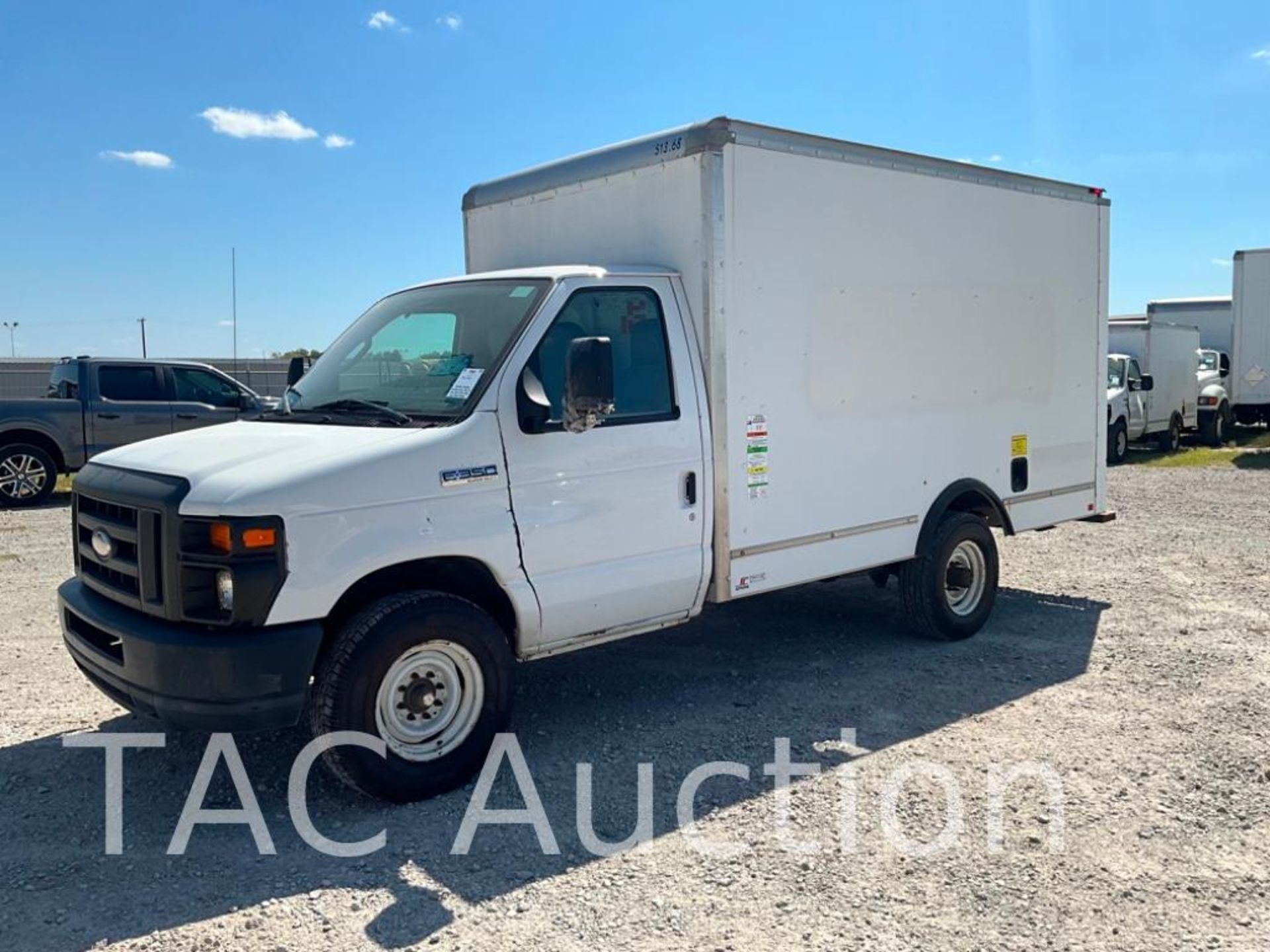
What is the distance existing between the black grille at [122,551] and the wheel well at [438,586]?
0.69 meters

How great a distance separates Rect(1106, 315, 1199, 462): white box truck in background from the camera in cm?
1842

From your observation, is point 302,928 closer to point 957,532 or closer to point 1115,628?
point 957,532

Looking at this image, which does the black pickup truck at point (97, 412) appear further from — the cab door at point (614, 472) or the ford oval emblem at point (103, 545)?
the cab door at point (614, 472)

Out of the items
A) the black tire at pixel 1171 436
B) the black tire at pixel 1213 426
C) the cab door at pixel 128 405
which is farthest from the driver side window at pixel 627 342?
the black tire at pixel 1213 426

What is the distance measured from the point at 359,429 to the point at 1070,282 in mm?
5368

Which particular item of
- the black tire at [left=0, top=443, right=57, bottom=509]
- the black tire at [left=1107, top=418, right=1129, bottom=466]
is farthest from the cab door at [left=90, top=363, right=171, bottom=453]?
the black tire at [left=1107, top=418, right=1129, bottom=466]

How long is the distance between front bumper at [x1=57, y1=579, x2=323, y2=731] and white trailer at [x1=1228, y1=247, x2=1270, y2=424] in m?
19.1

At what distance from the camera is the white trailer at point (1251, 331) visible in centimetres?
1884

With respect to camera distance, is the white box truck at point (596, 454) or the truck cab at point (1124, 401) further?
the truck cab at point (1124, 401)

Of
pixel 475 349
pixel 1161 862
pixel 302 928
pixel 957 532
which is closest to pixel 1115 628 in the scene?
pixel 957 532

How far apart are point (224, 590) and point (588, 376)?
1676 millimetres

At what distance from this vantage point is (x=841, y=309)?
6.23 metres

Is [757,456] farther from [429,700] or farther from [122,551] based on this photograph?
[122,551]

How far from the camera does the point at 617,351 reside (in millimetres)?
5344
